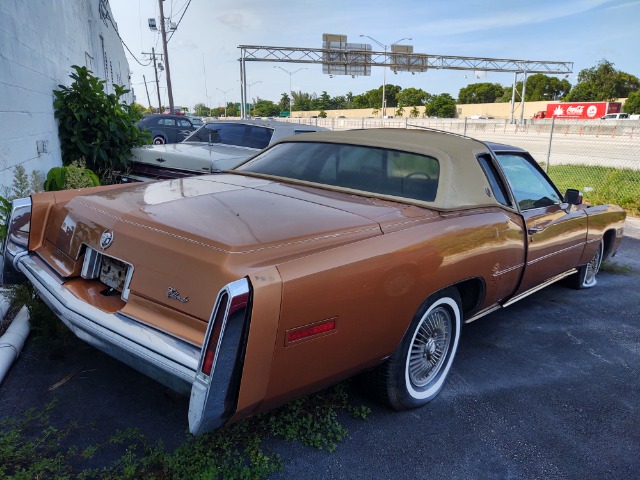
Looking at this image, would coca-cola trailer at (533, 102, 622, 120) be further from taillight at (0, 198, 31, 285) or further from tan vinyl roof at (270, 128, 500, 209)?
taillight at (0, 198, 31, 285)

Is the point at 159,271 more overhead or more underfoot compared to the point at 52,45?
more underfoot

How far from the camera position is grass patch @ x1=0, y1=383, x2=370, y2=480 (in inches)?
86.4

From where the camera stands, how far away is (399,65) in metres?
38.5

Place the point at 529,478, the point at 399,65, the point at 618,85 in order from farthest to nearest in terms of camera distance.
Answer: the point at 618,85
the point at 399,65
the point at 529,478

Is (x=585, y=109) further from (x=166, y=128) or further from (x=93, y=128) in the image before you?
(x=93, y=128)

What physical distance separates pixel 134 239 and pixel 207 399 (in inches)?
36.5

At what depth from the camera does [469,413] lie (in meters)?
2.92

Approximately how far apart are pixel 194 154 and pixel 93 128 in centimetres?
202

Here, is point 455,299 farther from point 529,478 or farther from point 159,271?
point 159,271

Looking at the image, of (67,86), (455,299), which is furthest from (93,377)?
(67,86)

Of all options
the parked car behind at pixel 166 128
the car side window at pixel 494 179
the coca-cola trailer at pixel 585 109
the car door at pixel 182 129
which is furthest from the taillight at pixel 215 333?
the coca-cola trailer at pixel 585 109

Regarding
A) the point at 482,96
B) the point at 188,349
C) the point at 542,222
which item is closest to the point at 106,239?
the point at 188,349

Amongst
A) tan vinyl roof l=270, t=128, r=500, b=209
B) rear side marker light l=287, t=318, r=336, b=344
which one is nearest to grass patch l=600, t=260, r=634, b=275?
tan vinyl roof l=270, t=128, r=500, b=209

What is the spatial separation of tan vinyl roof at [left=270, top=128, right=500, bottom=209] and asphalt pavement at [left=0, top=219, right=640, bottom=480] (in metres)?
1.20
